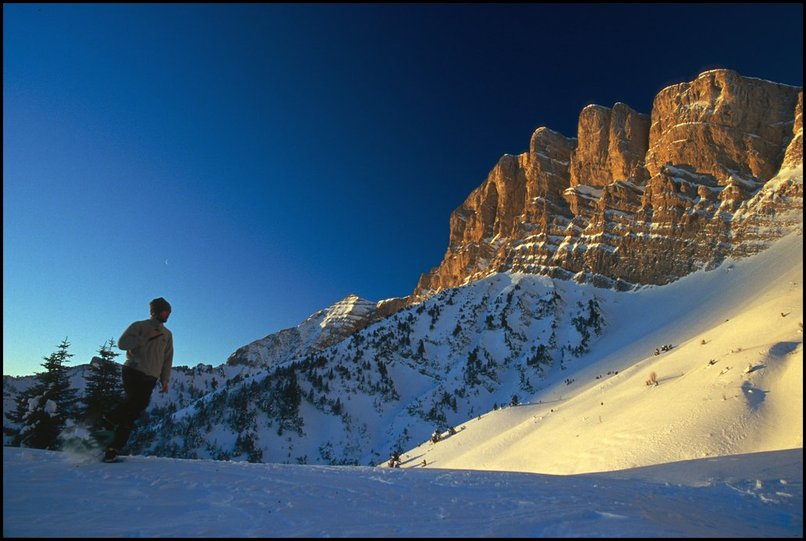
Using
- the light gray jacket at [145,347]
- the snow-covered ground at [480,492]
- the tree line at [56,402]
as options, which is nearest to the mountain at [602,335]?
the snow-covered ground at [480,492]

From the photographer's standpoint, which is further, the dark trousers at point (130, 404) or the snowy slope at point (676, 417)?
the snowy slope at point (676, 417)

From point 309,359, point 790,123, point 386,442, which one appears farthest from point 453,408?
point 790,123

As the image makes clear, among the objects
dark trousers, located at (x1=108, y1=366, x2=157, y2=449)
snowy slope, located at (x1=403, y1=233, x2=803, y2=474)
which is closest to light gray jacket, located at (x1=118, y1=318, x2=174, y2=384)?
dark trousers, located at (x1=108, y1=366, x2=157, y2=449)

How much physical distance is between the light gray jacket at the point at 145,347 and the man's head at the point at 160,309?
0.30ft

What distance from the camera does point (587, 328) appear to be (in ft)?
250

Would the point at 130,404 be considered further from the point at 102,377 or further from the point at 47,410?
the point at 102,377

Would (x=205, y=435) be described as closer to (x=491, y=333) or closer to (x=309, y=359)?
(x=309, y=359)

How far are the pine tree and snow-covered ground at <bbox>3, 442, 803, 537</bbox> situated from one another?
57.2 ft

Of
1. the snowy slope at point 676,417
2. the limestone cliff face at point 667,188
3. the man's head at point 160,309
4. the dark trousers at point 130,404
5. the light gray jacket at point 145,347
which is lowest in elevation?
→ the snowy slope at point 676,417

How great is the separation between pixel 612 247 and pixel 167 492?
11202cm

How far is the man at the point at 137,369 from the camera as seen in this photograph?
657 centimetres

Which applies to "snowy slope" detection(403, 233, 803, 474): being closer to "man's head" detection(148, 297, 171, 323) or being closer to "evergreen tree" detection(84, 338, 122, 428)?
"man's head" detection(148, 297, 171, 323)

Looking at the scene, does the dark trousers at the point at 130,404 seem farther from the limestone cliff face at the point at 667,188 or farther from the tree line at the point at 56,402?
the limestone cliff face at the point at 667,188

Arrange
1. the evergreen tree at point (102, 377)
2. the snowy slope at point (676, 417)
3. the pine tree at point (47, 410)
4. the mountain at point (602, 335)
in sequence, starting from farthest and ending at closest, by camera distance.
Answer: the evergreen tree at point (102, 377) < the pine tree at point (47, 410) < the mountain at point (602, 335) < the snowy slope at point (676, 417)
